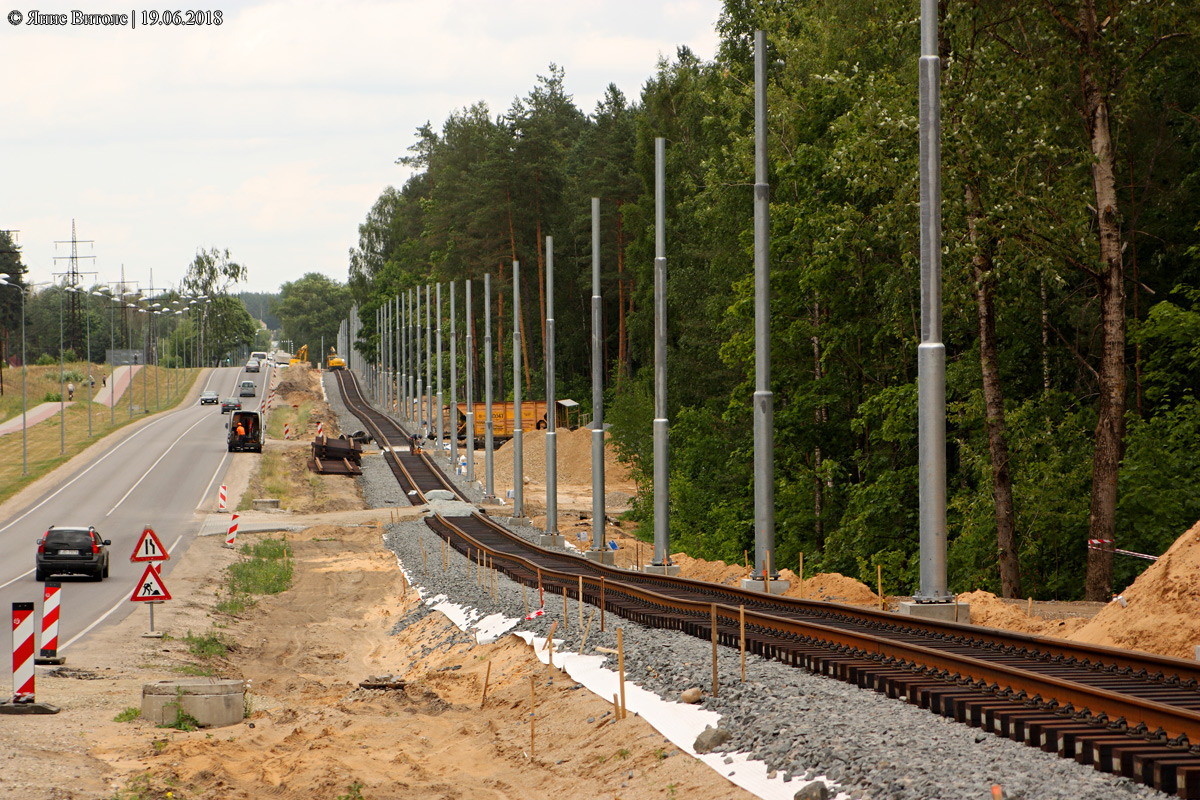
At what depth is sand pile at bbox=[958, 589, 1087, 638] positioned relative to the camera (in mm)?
15477

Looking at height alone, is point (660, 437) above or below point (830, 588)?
above

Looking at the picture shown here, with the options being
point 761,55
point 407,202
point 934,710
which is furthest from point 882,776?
point 407,202

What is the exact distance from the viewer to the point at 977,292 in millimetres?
24422

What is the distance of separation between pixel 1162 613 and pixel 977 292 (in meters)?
12.1

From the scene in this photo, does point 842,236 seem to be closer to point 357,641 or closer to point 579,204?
point 357,641

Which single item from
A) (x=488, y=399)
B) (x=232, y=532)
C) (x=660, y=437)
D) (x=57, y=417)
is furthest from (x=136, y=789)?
(x=57, y=417)

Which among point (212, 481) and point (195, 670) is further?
point (212, 481)

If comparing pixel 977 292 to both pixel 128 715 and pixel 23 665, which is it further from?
pixel 23 665

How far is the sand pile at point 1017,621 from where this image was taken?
1548 cm

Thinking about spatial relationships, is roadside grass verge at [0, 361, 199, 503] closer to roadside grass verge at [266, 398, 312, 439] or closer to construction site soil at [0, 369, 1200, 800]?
roadside grass verge at [266, 398, 312, 439]

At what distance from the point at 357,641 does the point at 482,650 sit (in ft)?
23.4

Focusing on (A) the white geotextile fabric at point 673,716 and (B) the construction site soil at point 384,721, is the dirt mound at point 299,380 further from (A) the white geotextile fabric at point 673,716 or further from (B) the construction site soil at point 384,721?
(A) the white geotextile fabric at point 673,716

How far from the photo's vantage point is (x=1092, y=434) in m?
27.7

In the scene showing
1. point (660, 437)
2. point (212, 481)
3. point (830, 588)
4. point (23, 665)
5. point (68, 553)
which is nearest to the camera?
point (23, 665)
